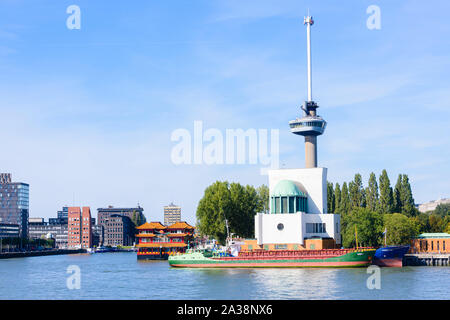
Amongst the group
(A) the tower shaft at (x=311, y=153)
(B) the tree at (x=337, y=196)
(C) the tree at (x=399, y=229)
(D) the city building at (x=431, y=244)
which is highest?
(A) the tower shaft at (x=311, y=153)

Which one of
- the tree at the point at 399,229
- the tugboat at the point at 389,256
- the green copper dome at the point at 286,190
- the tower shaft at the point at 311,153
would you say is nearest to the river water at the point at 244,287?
the tugboat at the point at 389,256

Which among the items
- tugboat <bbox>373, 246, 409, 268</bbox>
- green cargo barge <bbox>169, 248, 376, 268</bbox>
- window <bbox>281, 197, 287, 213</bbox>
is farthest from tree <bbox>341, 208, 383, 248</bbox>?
green cargo barge <bbox>169, 248, 376, 268</bbox>

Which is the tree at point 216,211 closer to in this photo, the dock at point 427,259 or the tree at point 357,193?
the tree at point 357,193

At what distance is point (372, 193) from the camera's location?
140625mm

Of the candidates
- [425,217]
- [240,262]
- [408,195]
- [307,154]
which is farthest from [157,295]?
[425,217]

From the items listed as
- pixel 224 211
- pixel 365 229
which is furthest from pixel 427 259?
pixel 224 211

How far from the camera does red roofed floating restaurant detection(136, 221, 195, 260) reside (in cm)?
16462

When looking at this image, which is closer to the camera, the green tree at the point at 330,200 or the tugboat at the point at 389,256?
the tugboat at the point at 389,256

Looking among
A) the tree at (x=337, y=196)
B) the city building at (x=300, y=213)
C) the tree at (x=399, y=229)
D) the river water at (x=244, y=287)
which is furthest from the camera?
the tree at (x=337, y=196)

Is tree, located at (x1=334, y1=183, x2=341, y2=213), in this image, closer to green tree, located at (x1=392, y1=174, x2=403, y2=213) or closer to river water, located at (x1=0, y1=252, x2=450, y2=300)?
green tree, located at (x1=392, y1=174, x2=403, y2=213)

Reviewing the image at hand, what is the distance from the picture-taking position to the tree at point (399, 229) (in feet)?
387

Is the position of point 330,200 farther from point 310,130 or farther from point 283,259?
point 283,259

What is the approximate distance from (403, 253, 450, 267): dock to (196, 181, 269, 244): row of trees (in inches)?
1842
